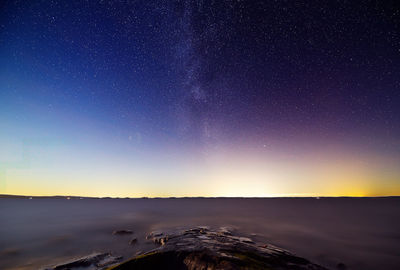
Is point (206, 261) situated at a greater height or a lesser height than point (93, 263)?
greater

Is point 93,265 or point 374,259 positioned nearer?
point 93,265

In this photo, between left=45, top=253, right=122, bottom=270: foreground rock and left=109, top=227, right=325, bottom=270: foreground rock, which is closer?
left=109, top=227, right=325, bottom=270: foreground rock

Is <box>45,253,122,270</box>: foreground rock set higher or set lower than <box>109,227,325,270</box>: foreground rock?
lower

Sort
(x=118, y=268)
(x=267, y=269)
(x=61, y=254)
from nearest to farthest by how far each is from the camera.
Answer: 1. (x=267, y=269)
2. (x=118, y=268)
3. (x=61, y=254)

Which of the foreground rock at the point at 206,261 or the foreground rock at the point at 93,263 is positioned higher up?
the foreground rock at the point at 206,261

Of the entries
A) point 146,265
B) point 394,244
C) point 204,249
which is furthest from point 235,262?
point 394,244

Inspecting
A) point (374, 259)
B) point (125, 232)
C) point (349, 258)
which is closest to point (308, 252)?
point (349, 258)

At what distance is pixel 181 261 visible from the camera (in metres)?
9.15

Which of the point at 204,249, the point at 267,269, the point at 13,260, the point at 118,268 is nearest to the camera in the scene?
the point at 267,269

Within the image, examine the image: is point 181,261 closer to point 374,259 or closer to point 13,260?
point 13,260

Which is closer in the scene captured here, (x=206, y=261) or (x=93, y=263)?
(x=206, y=261)

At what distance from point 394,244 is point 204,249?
2216cm

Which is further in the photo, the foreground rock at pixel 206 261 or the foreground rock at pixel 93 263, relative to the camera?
the foreground rock at pixel 93 263

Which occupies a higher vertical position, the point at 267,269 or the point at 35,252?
the point at 267,269
